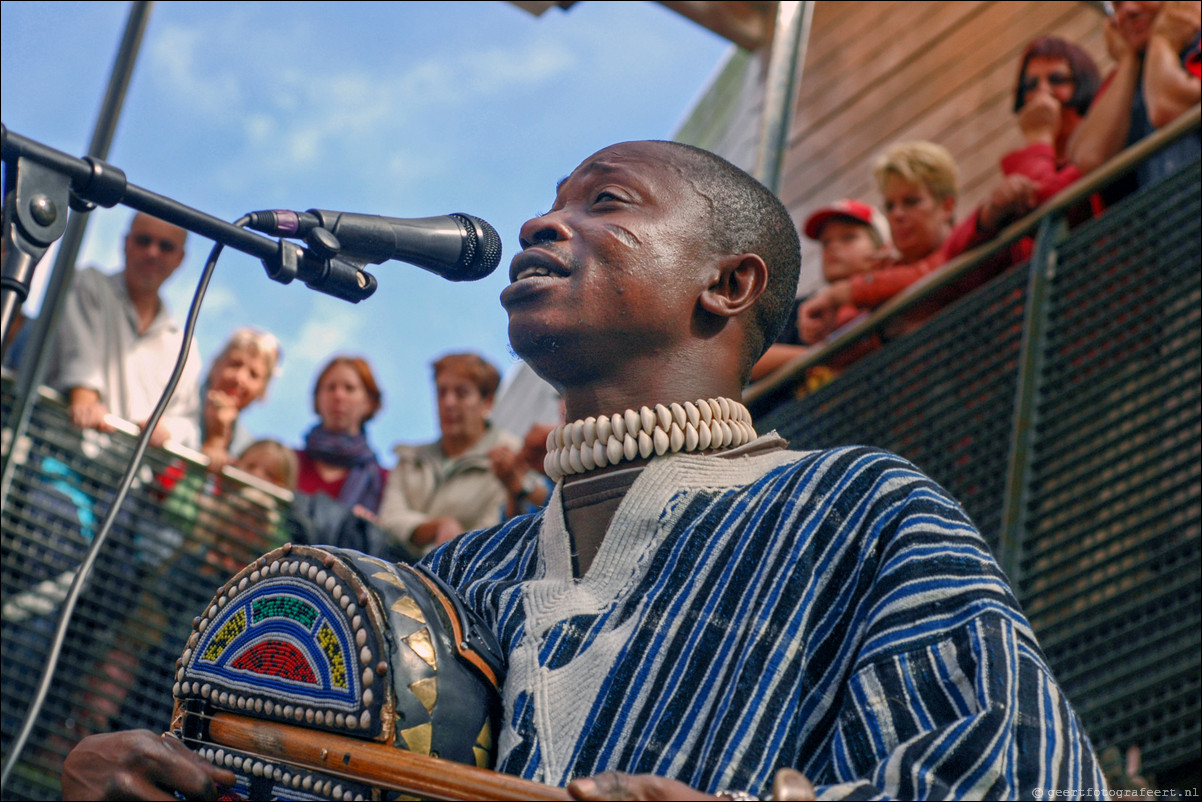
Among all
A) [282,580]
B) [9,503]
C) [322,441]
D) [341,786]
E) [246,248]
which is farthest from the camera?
[322,441]

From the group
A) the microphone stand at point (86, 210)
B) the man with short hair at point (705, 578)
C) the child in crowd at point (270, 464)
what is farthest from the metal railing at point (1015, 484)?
the microphone stand at point (86, 210)

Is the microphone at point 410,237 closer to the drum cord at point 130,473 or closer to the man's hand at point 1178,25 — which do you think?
the drum cord at point 130,473

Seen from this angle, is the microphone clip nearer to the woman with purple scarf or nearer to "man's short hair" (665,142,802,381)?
"man's short hair" (665,142,802,381)

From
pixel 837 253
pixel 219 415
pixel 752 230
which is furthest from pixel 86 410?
pixel 752 230

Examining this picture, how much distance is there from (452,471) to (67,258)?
183cm

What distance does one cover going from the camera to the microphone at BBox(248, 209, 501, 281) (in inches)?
100

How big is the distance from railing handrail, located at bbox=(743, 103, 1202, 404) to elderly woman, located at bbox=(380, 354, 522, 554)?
3.63 ft

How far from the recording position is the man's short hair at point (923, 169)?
601cm

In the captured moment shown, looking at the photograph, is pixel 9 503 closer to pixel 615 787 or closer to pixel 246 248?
pixel 246 248

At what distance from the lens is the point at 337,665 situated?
76.6 inches

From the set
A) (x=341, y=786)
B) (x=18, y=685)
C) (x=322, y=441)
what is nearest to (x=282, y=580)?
(x=341, y=786)

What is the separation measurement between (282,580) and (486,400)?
4608 millimetres

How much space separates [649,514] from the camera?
2205mm

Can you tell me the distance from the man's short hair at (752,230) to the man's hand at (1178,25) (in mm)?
2942
